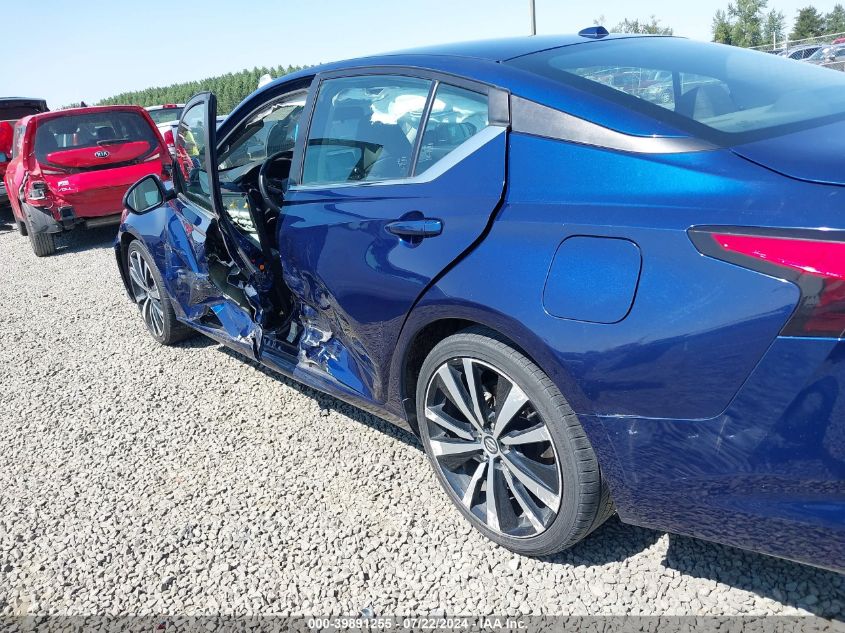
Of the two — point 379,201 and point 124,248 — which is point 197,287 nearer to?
point 124,248

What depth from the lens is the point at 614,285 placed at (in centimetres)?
181

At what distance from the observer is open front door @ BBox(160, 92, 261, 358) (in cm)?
348

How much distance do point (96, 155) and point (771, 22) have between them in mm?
78663

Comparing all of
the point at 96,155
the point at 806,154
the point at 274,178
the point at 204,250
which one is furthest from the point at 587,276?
the point at 96,155

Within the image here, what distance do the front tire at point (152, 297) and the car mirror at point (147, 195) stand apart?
0.24m

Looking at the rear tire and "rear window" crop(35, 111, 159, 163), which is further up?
"rear window" crop(35, 111, 159, 163)

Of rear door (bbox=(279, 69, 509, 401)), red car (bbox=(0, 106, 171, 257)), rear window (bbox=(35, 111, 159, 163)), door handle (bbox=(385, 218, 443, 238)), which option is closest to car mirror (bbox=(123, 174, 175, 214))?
rear door (bbox=(279, 69, 509, 401))

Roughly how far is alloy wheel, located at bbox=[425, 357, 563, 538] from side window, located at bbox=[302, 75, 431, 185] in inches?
31.5

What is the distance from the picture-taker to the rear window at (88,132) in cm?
833

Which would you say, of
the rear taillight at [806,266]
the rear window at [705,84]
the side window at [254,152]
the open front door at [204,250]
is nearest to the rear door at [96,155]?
the open front door at [204,250]

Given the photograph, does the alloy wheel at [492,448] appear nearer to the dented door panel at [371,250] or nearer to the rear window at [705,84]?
the dented door panel at [371,250]

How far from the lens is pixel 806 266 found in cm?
152

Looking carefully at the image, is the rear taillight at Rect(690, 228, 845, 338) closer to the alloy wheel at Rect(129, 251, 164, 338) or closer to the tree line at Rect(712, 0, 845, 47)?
the alloy wheel at Rect(129, 251, 164, 338)

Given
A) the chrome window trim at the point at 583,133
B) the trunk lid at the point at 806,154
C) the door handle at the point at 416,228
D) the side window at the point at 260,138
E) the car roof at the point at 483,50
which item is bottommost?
the door handle at the point at 416,228
